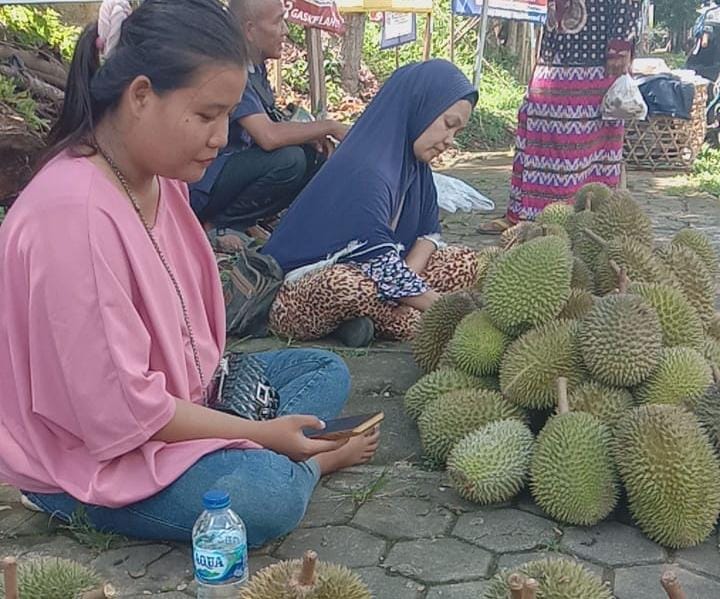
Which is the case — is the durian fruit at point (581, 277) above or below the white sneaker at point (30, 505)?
above

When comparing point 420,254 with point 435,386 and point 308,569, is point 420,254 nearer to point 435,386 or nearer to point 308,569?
point 435,386

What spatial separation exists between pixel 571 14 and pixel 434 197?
1.70 metres

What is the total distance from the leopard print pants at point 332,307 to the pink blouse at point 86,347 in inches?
49.9

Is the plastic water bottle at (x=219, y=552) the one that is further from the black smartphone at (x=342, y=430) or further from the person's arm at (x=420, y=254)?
the person's arm at (x=420, y=254)

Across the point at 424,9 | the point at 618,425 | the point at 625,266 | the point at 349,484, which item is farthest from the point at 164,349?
the point at 424,9

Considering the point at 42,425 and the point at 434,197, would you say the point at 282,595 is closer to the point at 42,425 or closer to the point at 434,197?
the point at 42,425

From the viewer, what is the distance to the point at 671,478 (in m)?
1.98

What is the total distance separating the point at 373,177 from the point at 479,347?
3.25 ft

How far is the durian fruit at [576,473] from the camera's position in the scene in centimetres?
207

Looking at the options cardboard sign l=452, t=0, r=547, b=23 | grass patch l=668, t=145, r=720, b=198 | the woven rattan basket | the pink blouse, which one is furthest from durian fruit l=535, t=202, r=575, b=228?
cardboard sign l=452, t=0, r=547, b=23

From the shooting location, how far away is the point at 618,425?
213cm

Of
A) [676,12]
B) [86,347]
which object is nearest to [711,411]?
[86,347]

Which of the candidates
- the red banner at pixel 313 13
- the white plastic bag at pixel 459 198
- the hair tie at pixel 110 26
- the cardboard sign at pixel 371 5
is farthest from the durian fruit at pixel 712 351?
the cardboard sign at pixel 371 5

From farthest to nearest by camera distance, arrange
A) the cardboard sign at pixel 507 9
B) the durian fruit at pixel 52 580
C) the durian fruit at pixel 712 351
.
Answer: the cardboard sign at pixel 507 9 < the durian fruit at pixel 712 351 < the durian fruit at pixel 52 580
